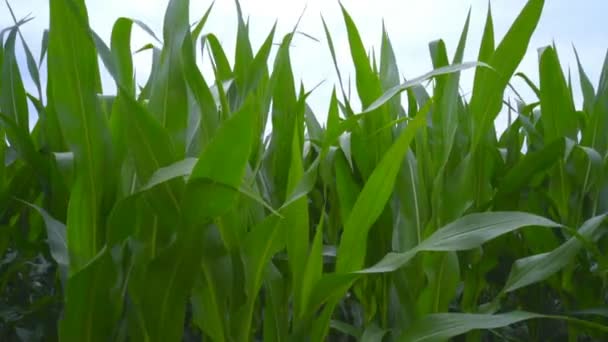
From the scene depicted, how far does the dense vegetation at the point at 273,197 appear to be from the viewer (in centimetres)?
62

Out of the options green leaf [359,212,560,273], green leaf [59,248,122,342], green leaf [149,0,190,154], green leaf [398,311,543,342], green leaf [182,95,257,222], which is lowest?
green leaf [398,311,543,342]

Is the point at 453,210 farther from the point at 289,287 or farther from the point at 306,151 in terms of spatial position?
the point at 306,151

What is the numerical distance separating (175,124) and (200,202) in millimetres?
94

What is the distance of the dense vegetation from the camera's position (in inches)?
24.5

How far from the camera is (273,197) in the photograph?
2.67 ft

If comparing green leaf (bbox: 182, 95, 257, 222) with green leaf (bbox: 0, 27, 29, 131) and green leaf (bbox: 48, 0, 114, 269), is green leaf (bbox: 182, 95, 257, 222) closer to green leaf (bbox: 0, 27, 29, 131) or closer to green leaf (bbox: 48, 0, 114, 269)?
green leaf (bbox: 48, 0, 114, 269)

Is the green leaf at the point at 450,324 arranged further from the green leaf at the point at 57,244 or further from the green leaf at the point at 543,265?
the green leaf at the point at 57,244

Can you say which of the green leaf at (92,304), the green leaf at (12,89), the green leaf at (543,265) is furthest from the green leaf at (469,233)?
the green leaf at (12,89)

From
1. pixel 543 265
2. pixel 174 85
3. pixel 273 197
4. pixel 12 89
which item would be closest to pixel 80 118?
pixel 174 85

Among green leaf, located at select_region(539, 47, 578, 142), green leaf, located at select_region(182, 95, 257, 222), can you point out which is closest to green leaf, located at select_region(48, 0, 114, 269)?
green leaf, located at select_region(182, 95, 257, 222)

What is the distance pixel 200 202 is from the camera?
0.58m

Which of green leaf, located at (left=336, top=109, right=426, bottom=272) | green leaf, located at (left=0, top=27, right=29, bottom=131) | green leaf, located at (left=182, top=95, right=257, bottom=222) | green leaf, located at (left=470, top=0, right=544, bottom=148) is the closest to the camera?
green leaf, located at (left=182, top=95, right=257, bottom=222)

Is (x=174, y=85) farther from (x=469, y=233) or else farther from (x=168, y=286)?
(x=469, y=233)

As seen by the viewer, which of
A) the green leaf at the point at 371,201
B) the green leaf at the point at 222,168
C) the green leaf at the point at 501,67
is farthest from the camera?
the green leaf at the point at 501,67
